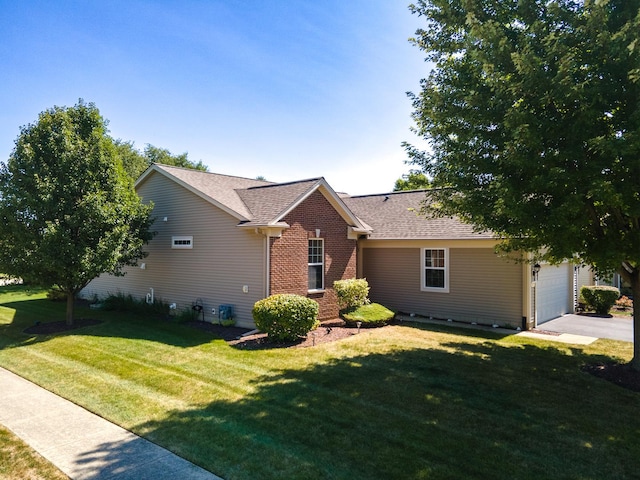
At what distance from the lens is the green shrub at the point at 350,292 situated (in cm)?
1402

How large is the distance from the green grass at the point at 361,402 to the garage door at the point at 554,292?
3050 millimetres

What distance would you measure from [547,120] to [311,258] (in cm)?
881

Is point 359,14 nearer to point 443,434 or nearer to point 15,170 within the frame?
point 443,434

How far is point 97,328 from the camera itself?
13.1 m

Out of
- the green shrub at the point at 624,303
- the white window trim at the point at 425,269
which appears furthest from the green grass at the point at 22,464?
the green shrub at the point at 624,303

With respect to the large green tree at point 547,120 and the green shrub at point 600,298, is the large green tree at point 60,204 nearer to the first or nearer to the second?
the large green tree at point 547,120

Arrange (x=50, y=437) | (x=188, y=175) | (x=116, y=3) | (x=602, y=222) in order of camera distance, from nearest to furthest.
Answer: (x=50, y=437)
(x=602, y=222)
(x=116, y=3)
(x=188, y=175)

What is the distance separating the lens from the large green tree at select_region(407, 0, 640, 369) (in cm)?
674

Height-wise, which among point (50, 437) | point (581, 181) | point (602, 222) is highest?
point (581, 181)

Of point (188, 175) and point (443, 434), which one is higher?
point (188, 175)

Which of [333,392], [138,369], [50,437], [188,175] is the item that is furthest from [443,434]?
[188,175]

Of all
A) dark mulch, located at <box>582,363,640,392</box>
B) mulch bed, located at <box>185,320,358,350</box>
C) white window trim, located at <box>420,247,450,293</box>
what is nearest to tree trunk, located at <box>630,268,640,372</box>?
dark mulch, located at <box>582,363,640,392</box>

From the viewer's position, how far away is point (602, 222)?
336 inches

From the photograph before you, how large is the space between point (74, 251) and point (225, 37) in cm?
794
